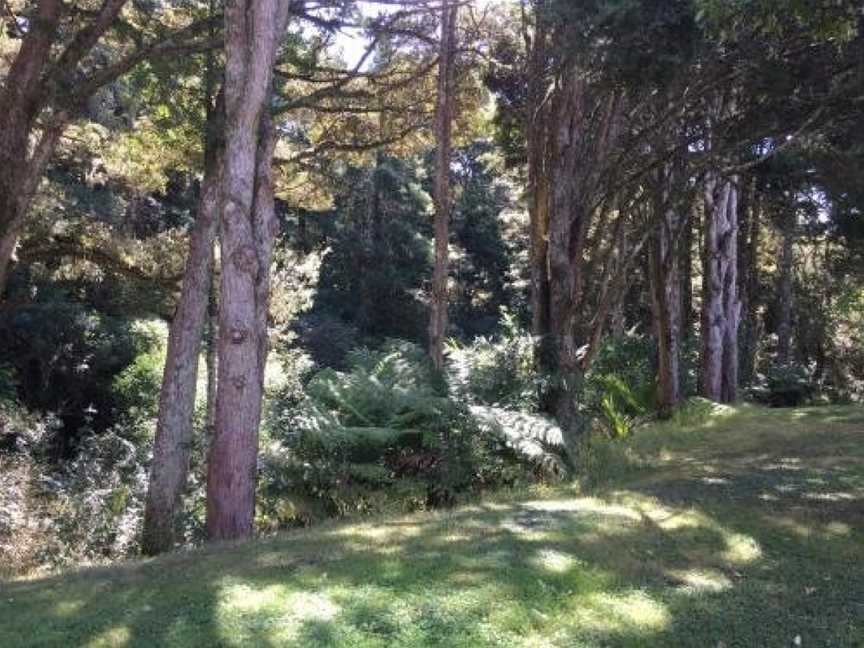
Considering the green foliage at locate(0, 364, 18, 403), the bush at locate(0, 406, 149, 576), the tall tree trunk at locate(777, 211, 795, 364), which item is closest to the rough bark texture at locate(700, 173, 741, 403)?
the tall tree trunk at locate(777, 211, 795, 364)

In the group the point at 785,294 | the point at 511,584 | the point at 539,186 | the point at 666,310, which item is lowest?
the point at 511,584

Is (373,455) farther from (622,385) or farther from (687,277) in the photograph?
(687,277)

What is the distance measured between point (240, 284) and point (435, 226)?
8.18 meters

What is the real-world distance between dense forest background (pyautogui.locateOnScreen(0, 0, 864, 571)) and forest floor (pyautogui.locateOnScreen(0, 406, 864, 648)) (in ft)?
7.35

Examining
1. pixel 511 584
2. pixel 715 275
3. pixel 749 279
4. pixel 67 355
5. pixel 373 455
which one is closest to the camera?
pixel 511 584

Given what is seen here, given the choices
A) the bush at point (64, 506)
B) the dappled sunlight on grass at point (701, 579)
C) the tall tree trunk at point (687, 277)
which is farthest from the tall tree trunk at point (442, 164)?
the dappled sunlight on grass at point (701, 579)

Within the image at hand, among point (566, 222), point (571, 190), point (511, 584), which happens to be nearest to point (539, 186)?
point (571, 190)

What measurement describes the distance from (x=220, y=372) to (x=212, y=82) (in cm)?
560

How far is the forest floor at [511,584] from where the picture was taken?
453 cm

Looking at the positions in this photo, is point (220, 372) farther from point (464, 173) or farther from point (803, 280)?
point (464, 173)

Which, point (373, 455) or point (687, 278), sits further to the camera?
point (687, 278)

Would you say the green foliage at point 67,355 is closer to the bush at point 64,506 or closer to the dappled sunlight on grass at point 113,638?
the bush at point 64,506

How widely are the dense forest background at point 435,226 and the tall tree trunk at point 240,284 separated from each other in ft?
0.13

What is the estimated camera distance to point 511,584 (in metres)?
5.08
